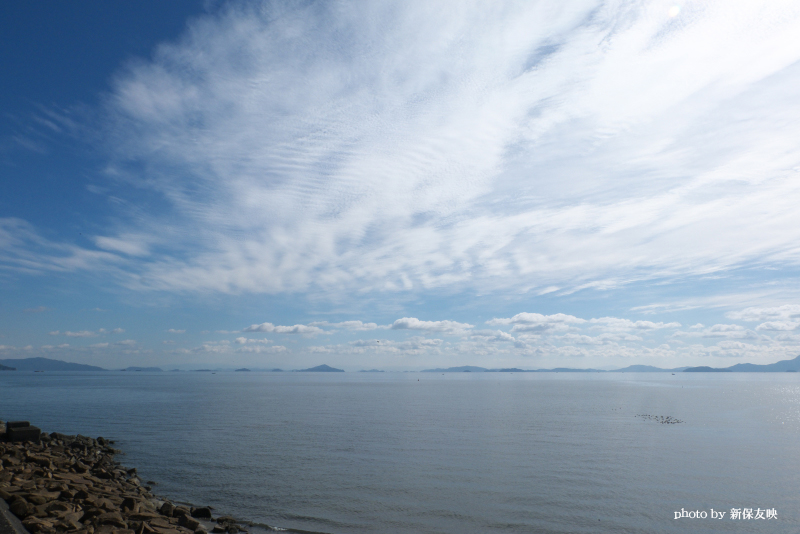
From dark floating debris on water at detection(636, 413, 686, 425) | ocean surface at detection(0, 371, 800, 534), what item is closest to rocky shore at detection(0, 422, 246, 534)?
ocean surface at detection(0, 371, 800, 534)

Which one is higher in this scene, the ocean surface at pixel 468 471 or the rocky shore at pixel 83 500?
the rocky shore at pixel 83 500

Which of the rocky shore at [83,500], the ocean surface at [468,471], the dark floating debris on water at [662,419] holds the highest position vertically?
the rocky shore at [83,500]

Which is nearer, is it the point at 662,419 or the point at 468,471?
the point at 468,471

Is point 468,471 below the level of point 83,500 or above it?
below

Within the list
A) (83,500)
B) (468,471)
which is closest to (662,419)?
(468,471)

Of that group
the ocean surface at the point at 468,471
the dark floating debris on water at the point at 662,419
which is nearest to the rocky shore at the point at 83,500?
the ocean surface at the point at 468,471

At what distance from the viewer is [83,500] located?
19406mm

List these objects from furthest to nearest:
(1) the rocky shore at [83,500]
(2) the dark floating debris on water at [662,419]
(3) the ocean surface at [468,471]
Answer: (2) the dark floating debris on water at [662,419] → (3) the ocean surface at [468,471] → (1) the rocky shore at [83,500]

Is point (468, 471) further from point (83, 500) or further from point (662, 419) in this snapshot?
point (662, 419)

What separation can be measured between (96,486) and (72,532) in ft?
37.9

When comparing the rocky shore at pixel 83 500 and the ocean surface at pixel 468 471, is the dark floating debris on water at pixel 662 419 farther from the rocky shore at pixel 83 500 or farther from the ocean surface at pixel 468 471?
the rocky shore at pixel 83 500

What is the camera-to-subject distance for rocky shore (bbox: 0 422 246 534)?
630 inches

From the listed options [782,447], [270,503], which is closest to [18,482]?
[270,503]

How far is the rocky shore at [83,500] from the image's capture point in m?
16.0
